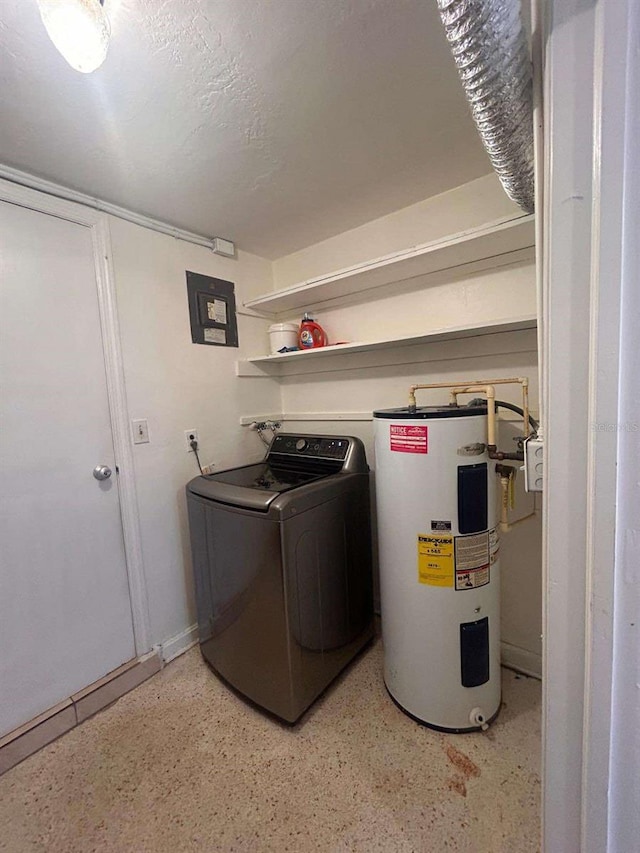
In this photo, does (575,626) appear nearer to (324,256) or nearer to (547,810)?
(547,810)

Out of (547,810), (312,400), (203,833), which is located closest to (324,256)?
(312,400)

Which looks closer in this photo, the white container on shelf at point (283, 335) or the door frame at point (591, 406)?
the door frame at point (591, 406)

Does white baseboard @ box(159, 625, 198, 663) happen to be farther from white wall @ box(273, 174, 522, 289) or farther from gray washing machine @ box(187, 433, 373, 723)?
white wall @ box(273, 174, 522, 289)

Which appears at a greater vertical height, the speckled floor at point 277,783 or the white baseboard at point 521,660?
the white baseboard at point 521,660

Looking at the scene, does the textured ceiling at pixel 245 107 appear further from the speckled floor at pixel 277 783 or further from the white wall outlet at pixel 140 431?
the speckled floor at pixel 277 783

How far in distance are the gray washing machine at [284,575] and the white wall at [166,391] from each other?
0.73 feet

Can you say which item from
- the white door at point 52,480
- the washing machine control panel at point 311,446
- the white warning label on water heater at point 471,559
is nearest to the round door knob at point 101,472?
the white door at point 52,480

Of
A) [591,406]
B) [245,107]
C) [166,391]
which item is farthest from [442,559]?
[245,107]

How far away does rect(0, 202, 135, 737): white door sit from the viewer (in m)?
1.33

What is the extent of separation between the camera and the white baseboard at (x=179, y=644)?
178cm

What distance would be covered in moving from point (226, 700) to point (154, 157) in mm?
2245

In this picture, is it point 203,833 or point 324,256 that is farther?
point 324,256

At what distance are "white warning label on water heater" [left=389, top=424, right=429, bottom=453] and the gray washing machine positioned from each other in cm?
39

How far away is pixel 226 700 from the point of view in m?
1.54
